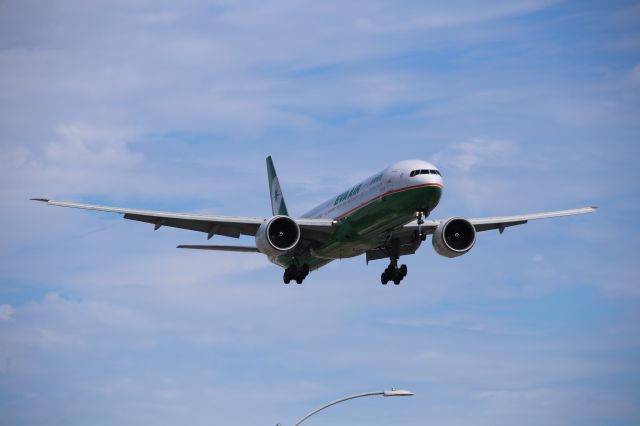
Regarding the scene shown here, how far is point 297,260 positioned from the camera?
5688cm

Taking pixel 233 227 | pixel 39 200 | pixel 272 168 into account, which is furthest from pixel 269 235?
pixel 272 168

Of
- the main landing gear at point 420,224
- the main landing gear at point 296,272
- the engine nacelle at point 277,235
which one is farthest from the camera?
the main landing gear at point 296,272

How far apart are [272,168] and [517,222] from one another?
21.1m

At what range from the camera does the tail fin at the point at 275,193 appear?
69.5 m

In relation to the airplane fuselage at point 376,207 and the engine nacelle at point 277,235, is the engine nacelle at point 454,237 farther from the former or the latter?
the engine nacelle at point 277,235

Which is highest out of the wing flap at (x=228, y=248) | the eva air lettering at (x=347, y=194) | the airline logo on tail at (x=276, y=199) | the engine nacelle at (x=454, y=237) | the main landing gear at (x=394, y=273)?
the airline logo on tail at (x=276, y=199)

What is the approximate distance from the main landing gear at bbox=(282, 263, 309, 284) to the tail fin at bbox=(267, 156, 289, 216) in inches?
452

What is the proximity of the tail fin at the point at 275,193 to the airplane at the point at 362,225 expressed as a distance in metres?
8.85

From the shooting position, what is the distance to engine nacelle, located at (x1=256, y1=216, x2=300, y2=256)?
5216 centimetres

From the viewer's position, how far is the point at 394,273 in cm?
5738

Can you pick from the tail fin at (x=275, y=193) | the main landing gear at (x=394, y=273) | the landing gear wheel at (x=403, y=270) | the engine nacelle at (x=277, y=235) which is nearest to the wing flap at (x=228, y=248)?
the engine nacelle at (x=277, y=235)

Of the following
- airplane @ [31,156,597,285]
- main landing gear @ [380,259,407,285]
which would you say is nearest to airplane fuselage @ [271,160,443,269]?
airplane @ [31,156,597,285]

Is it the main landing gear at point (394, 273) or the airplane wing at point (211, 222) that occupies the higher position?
the airplane wing at point (211, 222)

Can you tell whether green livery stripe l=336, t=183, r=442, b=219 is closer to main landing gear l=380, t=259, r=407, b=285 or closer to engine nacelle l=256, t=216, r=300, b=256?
engine nacelle l=256, t=216, r=300, b=256
